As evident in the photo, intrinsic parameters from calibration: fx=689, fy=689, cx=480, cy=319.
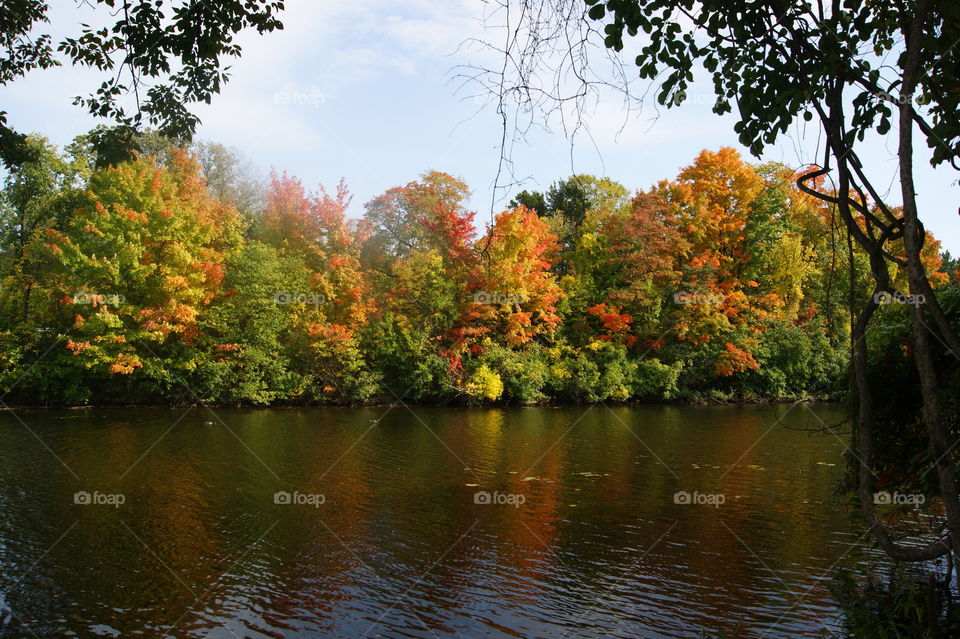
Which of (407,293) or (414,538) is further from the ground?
(407,293)

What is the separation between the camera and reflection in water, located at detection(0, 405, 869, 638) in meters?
6.82

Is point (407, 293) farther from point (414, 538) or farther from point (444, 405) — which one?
point (414, 538)

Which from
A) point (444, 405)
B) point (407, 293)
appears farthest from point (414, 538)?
point (407, 293)

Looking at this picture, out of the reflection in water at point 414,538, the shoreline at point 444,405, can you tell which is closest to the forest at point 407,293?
the shoreline at point 444,405

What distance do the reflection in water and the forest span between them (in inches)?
360

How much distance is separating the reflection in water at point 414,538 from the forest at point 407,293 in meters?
9.14

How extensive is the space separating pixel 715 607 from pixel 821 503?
519 centimetres

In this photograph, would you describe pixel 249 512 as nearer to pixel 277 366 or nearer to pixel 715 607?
pixel 715 607

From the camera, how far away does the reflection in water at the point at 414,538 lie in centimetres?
682

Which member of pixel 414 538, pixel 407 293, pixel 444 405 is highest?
pixel 407 293

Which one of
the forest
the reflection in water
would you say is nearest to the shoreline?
the forest

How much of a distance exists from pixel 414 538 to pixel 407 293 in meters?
20.7

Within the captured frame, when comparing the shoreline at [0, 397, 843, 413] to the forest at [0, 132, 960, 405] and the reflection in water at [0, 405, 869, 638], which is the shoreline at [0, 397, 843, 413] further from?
the reflection in water at [0, 405, 869, 638]

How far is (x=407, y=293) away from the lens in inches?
1160
